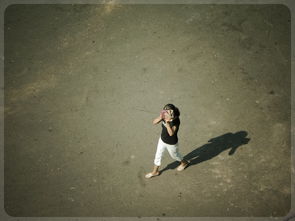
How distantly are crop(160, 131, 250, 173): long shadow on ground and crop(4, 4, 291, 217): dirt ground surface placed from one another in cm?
2

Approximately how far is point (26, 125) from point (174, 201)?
3.85 metres

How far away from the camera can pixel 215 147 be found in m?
6.24

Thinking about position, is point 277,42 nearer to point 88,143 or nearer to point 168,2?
point 168,2

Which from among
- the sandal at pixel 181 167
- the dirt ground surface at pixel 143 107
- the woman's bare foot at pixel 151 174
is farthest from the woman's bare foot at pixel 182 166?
the woman's bare foot at pixel 151 174

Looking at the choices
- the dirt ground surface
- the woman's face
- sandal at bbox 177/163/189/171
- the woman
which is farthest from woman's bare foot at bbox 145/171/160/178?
the woman's face

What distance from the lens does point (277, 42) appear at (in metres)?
7.60

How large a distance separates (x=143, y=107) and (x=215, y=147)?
1901mm

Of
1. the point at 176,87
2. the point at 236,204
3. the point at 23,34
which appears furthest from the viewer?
the point at 23,34

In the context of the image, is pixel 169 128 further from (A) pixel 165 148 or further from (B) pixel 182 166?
(B) pixel 182 166

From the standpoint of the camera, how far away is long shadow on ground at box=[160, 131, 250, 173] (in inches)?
241

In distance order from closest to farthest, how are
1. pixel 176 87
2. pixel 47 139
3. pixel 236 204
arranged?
pixel 236 204 < pixel 47 139 < pixel 176 87

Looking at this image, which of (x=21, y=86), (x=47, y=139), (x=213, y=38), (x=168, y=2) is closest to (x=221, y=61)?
(x=213, y=38)

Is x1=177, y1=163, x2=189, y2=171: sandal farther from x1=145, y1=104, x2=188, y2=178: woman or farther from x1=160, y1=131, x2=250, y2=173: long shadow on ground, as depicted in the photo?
x1=145, y1=104, x2=188, y2=178: woman

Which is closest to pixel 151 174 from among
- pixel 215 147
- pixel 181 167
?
pixel 181 167
